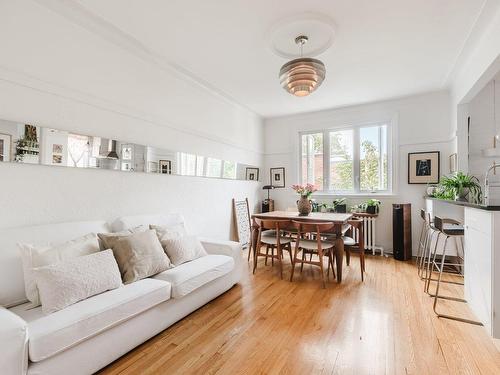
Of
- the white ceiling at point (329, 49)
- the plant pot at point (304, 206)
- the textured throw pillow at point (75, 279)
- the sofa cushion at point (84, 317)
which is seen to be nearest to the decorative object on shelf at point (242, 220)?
the plant pot at point (304, 206)

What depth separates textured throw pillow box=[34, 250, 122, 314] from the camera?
164 cm

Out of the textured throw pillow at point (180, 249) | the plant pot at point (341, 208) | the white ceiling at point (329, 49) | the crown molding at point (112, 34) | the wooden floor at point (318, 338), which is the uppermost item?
the white ceiling at point (329, 49)

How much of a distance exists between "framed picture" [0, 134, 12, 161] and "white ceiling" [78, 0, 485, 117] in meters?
1.32

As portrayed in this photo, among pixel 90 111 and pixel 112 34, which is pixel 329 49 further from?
pixel 90 111

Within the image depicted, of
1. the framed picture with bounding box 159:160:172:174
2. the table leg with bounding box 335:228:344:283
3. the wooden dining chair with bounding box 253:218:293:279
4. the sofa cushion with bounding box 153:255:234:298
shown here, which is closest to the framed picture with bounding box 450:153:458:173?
the table leg with bounding box 335:228:344:283

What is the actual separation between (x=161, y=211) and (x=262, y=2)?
8.24 feet

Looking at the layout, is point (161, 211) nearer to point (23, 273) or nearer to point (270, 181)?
point (23, 273)

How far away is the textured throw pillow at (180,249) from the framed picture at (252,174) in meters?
2.68

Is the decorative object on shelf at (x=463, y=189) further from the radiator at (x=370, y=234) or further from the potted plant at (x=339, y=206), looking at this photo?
the potted plant at (x=339, y=206)

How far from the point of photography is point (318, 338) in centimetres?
208

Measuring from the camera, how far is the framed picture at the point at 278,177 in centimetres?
579

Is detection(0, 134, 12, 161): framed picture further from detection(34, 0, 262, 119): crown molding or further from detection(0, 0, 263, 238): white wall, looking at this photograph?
detection(34, 0, 262, 119): crown molding

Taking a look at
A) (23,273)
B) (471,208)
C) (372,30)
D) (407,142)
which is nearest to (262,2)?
(372,30)

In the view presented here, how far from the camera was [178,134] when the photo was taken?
357 centimetres
